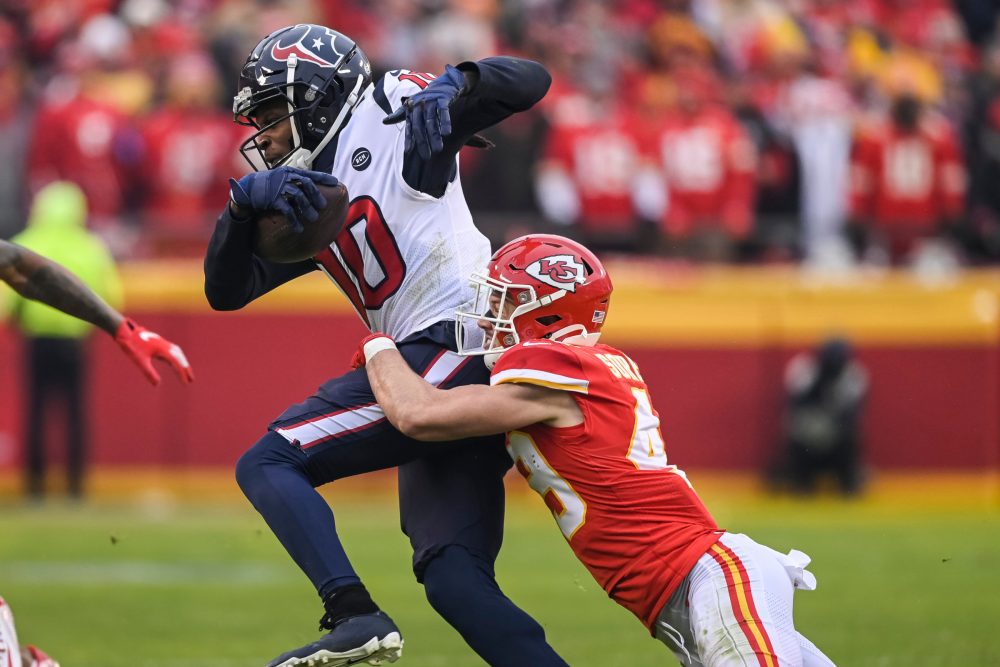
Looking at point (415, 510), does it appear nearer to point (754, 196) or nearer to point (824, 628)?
point (824, 628)

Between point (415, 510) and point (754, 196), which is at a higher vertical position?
point (415, 510)

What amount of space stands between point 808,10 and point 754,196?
11.7ft

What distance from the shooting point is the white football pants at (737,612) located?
13.8 feet

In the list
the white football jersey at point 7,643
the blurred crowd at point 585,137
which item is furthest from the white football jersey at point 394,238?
the blurred crowd at point 585,137

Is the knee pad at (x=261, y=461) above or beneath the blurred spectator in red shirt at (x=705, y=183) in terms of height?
above

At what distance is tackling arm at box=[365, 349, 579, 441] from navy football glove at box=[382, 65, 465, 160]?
65 cm

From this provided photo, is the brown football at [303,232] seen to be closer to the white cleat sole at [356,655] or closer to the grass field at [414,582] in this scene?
the white cleat sole at [356,655]

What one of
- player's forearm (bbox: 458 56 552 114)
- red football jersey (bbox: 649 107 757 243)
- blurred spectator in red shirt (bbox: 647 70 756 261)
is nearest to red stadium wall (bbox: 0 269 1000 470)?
blurred spectator in red shirt (bbox: 647 70 756 261)

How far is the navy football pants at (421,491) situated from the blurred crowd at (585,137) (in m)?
7.31

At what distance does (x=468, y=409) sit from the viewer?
4383 millimetres

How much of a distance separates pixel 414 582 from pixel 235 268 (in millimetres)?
4376

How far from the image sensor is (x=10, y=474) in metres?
11.9

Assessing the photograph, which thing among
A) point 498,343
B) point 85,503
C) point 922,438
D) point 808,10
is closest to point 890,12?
point 808,10

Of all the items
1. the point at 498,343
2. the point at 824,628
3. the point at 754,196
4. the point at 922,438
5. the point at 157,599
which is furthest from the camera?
the point at 754,196
